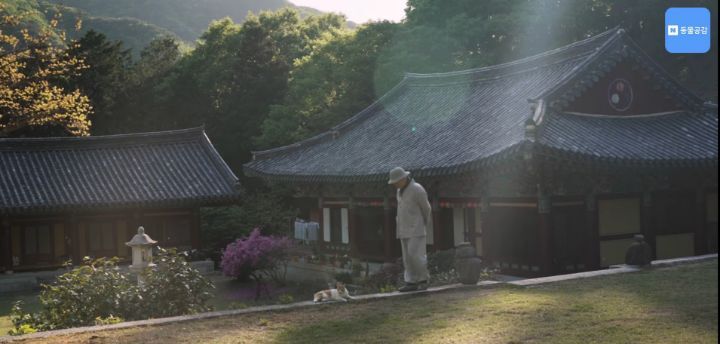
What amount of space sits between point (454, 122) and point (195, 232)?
10.6 metres

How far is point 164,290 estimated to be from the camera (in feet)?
37.4

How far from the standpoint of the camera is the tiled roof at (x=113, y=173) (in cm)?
2605

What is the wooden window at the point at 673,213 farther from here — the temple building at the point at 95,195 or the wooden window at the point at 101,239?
the wooden window at the point at 101,239

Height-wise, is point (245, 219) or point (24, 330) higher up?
point (245, 219)

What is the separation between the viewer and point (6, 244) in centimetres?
2508

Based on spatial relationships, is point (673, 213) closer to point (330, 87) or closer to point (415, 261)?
point (415, 261)

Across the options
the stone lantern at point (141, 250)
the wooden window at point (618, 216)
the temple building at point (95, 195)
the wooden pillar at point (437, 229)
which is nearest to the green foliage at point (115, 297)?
the stone lantern at point (141, 250)

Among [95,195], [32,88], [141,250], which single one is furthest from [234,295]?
[32,88]

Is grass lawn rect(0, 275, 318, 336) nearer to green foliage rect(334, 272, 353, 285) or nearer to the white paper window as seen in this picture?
green foliage rect(334, 272, 353, 285)

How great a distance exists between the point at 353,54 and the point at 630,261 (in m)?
24.9

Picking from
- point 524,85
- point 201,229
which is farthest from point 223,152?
point 524,85

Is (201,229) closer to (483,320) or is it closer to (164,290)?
(164,290)

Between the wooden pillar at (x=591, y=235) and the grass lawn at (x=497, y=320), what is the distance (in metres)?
6.49

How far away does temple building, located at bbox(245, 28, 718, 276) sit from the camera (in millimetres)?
17672
